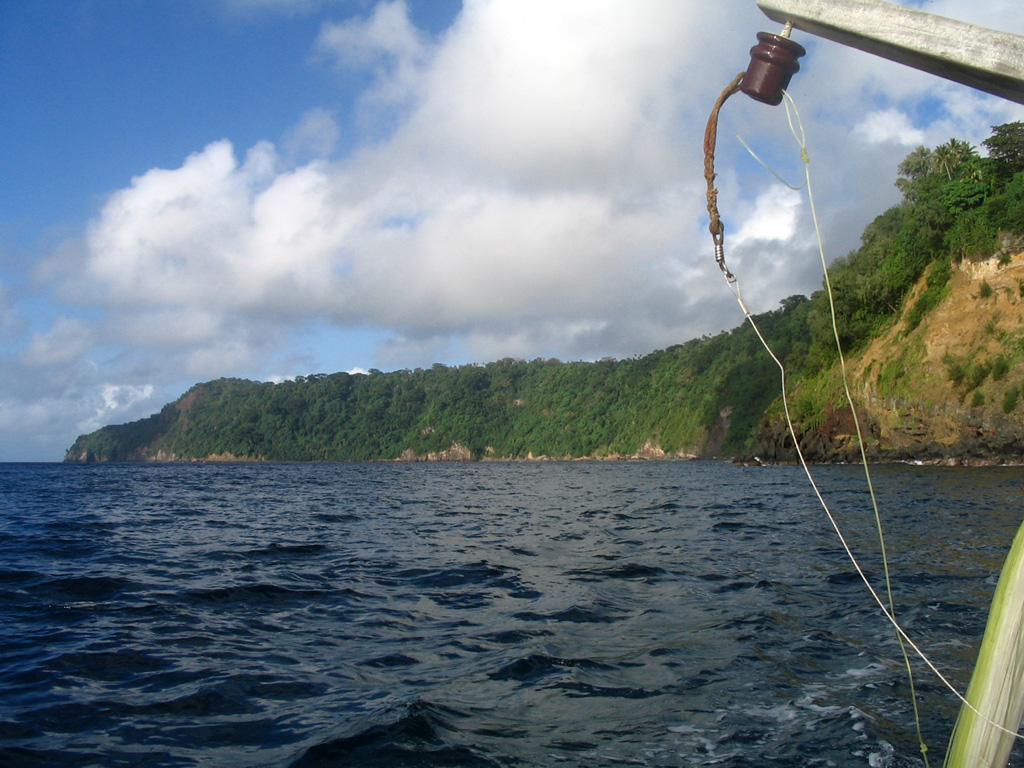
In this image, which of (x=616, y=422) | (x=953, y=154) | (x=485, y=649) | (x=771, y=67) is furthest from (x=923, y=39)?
(x=616, y=422)

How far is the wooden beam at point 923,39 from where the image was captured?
2.42 meters

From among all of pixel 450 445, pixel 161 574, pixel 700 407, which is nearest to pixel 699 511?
pixel 161 574

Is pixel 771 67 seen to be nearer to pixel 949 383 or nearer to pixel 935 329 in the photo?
pixel 949 383

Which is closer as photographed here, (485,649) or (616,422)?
(485,649)

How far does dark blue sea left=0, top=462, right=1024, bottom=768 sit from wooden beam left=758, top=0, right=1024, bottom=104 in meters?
4.38

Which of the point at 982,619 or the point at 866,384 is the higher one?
the point at 866,384

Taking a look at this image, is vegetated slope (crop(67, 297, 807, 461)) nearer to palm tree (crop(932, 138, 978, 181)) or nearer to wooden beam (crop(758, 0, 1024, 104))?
palm tree (crop(932, 138, 978, 181))

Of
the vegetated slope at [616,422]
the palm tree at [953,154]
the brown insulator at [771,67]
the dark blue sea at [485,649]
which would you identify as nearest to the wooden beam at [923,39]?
the brown insulator at [771,67]

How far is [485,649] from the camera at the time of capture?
7426mm

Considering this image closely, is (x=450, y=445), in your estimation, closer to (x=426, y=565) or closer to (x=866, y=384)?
(x=866, y=384)

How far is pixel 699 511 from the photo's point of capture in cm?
2275

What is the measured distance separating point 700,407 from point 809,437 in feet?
229

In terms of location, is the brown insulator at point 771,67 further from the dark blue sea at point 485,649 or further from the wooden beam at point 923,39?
the dark blue sea at point 485,649

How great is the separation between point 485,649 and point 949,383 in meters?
58.6
